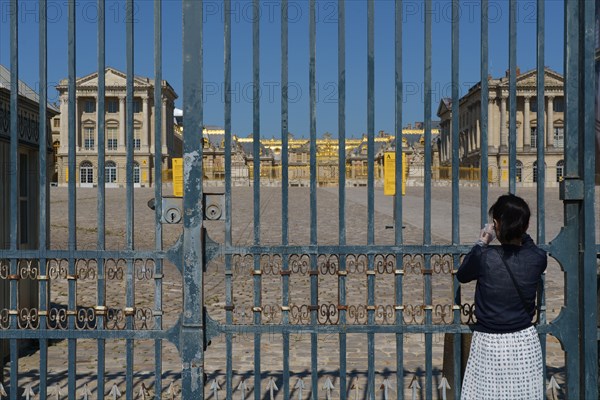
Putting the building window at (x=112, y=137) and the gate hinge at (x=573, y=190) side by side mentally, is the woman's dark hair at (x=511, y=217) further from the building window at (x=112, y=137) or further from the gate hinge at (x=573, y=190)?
the building window at (x=112, y=137)

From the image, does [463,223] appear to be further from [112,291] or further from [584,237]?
[584,237]

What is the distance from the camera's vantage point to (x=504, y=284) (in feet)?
10.4

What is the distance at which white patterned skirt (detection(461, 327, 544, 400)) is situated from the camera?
3.14m

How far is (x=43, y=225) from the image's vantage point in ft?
12.5

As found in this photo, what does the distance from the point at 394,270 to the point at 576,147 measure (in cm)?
121

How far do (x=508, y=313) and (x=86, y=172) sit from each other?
52773 mm

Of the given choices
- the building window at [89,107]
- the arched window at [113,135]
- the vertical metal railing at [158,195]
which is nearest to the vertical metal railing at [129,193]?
the vertical metal railing at [158,195]

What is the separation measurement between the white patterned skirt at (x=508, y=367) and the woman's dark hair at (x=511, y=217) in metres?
0.47

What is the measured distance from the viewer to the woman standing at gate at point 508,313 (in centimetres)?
315

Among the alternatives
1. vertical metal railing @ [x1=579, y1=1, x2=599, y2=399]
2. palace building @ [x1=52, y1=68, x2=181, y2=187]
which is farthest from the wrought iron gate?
palace building @ [x1=52, y1=68, x2=181, y2=187]

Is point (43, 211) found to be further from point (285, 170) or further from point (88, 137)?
point (88, 137)

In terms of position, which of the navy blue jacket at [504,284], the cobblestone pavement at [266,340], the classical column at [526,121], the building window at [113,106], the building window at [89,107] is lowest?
the cobblestone pavement at [266,340]

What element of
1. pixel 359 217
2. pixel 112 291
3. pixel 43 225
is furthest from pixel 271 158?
pixel 43 225

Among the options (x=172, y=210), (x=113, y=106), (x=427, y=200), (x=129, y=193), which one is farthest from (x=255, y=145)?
(x=113, y=106)
